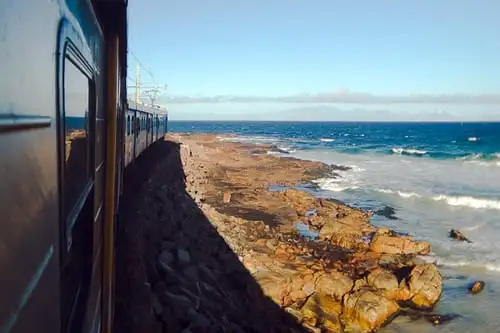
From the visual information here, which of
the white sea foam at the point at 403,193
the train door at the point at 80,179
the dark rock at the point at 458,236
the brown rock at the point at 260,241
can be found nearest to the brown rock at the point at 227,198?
the brown rock at the point at 260,241

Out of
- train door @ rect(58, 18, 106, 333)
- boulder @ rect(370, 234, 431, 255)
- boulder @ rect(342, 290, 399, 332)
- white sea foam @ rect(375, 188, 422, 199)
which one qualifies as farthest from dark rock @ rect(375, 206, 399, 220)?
train door @ rect(58, 18, 106, 333)

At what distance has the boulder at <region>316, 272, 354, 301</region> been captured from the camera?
10.4m

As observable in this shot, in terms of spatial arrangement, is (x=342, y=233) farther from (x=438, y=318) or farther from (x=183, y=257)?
(x=183, y=257)

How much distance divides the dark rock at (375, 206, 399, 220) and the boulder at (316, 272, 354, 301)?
10.2 meters

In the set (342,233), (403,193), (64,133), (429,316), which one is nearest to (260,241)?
(342,233)

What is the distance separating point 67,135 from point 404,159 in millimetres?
49267

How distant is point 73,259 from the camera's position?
2.66 metres

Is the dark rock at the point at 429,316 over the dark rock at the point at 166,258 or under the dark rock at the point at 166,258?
under

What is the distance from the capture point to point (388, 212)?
21.4 metres

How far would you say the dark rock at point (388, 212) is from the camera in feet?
67.1

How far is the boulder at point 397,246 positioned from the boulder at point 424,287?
111 inches

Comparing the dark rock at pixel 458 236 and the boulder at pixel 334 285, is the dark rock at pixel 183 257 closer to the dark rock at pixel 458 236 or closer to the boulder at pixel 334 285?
the boulder at pixel 334 285

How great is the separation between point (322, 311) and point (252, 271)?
75.8 inches

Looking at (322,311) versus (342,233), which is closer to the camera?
(322,311)
